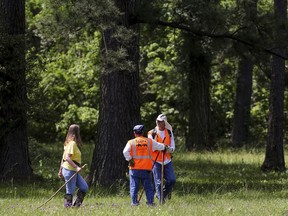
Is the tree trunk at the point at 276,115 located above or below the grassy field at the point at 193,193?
above

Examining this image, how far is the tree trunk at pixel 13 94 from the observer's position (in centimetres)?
1819

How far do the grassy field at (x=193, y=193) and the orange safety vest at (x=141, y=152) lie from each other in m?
0.72

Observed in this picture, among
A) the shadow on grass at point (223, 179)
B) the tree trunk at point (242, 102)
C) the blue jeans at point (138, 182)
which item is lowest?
the shadow on grass at point (223, 179)

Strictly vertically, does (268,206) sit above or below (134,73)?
below

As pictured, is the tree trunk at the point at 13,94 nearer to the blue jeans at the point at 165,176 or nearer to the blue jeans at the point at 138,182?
the blue jeans at the point at 165,176

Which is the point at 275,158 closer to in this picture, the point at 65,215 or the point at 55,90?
the point at 65,215

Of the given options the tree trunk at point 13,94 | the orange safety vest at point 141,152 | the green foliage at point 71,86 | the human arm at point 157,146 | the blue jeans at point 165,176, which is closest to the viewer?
the orange safety vest at point 141,152

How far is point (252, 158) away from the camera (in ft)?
89.5

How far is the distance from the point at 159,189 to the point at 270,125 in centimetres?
853

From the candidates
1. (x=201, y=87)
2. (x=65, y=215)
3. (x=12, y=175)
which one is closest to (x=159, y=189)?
(x=65, y=215)

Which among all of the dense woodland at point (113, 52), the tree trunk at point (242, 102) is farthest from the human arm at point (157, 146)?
the tree trunk at point (242, 102)

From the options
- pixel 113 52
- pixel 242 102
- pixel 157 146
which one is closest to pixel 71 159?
pixel 157 146

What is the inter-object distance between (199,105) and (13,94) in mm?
13828

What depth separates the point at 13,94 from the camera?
18.6 metres
